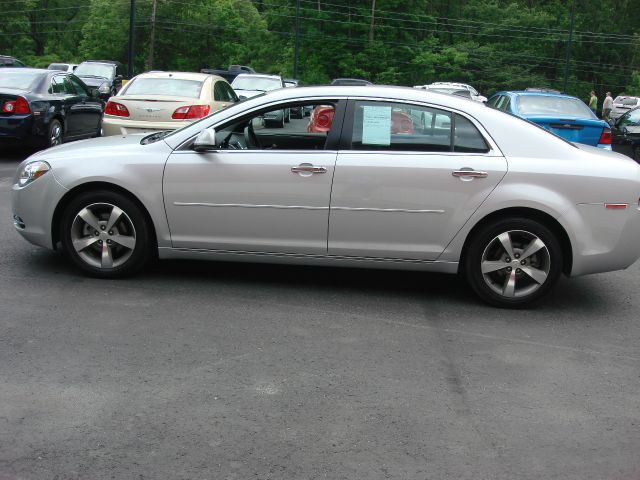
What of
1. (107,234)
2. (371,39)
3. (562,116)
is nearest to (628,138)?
(562,116)

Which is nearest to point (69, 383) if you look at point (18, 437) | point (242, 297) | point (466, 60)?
point (18, 437)

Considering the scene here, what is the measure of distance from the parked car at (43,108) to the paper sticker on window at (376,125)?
8.98 m

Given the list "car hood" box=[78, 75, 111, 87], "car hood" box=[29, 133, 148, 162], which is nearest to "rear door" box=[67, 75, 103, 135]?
"car hood" box=[29, 133, 148, 162]

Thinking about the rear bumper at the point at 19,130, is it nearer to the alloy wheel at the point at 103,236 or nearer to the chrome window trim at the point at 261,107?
the alloy wheel at the point at 103,236

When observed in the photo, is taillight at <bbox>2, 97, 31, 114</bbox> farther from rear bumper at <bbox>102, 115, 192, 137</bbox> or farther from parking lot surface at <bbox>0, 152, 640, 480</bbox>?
parking lot surface at <bbox>0, 152, 640, 480</bbox>

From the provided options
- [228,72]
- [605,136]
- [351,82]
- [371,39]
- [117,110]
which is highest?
[371,39]

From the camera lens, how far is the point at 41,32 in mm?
90500

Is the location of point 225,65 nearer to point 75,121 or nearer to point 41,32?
point 41,32

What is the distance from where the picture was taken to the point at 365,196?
6.16m

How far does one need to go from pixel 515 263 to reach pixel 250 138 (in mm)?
2245

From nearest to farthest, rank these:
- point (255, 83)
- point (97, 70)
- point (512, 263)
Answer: point (512, 263)
point (255, 83)
point (97, 70)

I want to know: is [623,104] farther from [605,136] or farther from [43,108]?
[43,108]

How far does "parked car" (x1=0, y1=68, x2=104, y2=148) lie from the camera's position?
13656 mm

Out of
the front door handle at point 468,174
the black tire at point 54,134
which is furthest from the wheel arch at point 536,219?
the black tire at point 54,134
